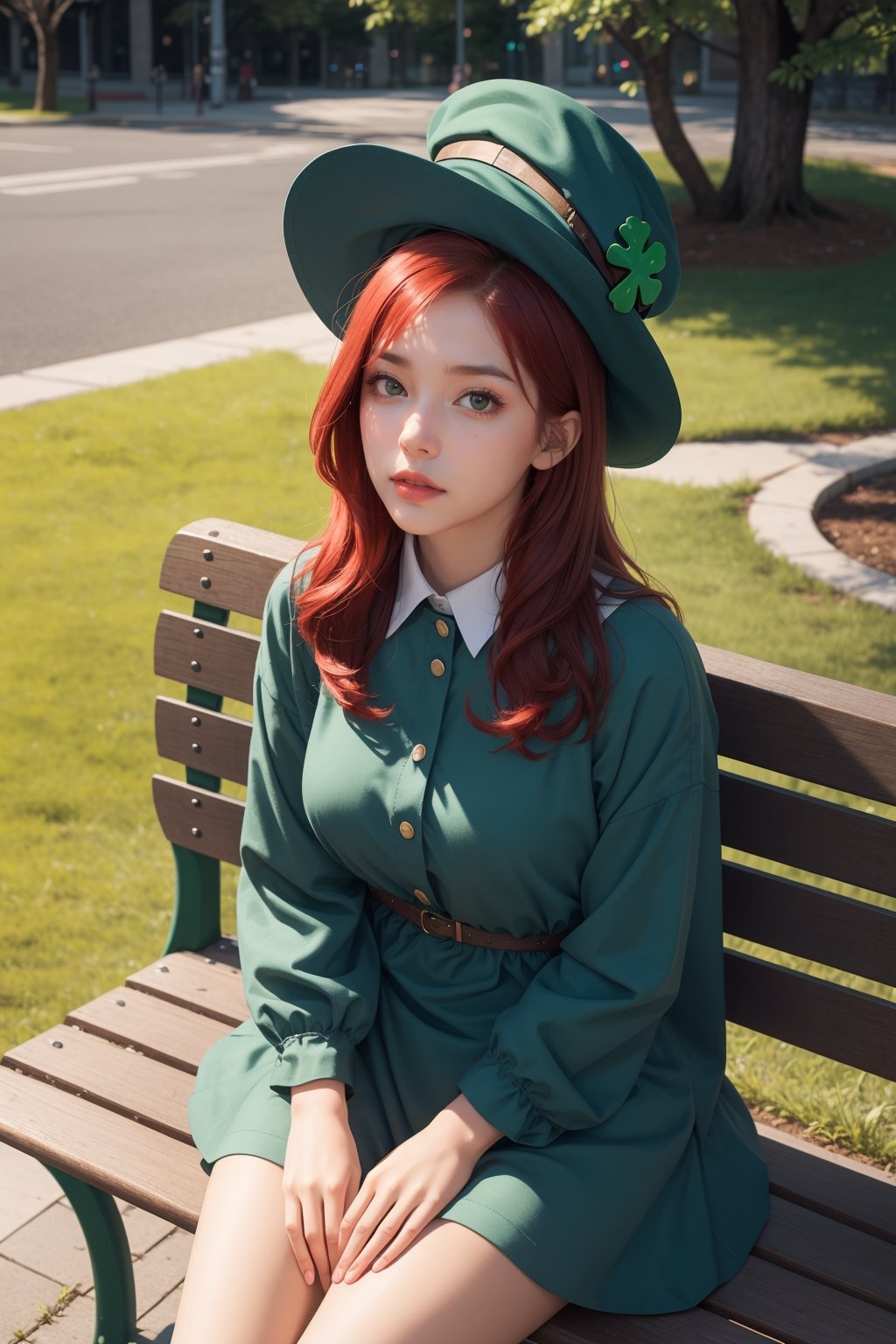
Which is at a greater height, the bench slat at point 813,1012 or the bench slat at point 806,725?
the bench slat at point 806,725

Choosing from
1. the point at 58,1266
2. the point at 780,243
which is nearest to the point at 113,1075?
the point at 58,1266

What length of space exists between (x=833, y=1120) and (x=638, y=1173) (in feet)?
4.17

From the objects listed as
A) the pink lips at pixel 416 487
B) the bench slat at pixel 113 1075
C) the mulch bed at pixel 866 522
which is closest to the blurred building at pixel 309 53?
the mulch bed at pixel 866 522

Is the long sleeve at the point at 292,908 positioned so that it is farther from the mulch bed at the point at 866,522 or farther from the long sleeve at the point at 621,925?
the mulch bed at the point at 866,522

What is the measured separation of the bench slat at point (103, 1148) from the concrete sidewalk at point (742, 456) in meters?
4.07

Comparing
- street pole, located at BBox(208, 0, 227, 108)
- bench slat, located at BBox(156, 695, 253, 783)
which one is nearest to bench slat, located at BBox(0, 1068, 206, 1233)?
bench slat, located at BBox(156, 695, 253, 783)

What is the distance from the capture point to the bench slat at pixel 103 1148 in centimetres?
221

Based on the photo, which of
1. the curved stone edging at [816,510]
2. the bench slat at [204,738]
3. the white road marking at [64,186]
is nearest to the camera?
the bench slat at [204,738]

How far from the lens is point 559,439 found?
2.05 meters

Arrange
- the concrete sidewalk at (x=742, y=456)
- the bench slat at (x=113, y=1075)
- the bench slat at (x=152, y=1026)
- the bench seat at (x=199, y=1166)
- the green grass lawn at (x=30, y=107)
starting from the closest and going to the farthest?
1. the bench seat at (x=199, y=1166)
2. the bench slat at (x=113, y=1075)
3. the bench slat at (x=152, y=1026)
4. the concrete sidewalk at (x=742, y=456)
5. the green grass lawn at (x=30, y=107)

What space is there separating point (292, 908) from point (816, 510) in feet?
17.4

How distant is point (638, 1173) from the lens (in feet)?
6.56

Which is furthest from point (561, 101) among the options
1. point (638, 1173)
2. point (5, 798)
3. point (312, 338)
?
point (312, 338)

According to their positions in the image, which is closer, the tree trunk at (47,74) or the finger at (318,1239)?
the finger at (318,1239)
